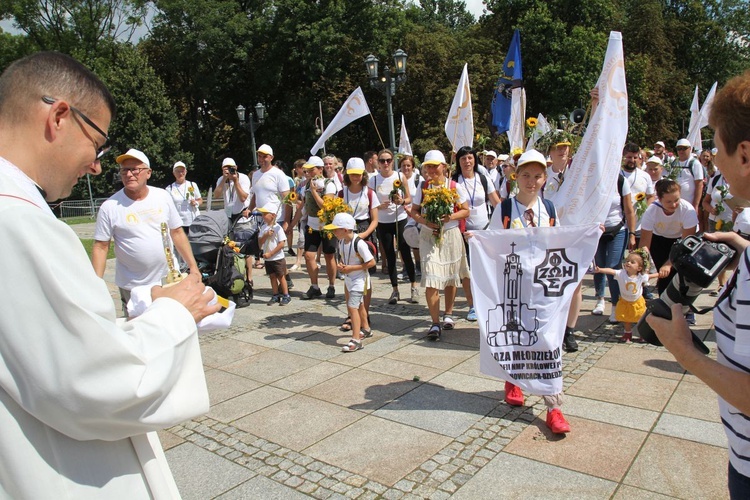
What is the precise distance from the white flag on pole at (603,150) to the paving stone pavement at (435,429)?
61.6 inches

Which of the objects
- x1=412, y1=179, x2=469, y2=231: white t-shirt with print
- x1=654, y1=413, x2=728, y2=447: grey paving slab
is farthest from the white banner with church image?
x1=412, y1=179, x2=469, y2=231: white t-shirt with print

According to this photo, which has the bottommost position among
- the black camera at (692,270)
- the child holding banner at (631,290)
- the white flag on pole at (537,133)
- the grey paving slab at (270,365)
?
the grey paving slab at (270,365)

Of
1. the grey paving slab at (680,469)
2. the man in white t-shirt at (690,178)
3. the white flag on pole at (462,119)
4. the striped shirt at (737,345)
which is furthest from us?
the man in white t-shirt at (690,178)

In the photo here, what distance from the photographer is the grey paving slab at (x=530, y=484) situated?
10.8 ft

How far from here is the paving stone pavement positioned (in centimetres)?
343

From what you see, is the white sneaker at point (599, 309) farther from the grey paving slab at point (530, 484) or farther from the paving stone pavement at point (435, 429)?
the grey paving slab at point (530, 484)

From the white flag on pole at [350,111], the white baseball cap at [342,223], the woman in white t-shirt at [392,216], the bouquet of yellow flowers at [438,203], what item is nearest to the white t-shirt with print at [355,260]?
the white baseball cap at [342,223]

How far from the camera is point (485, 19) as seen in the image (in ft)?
127

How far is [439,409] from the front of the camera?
14.8 ft

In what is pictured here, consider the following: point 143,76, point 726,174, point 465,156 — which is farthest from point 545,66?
point 726,174

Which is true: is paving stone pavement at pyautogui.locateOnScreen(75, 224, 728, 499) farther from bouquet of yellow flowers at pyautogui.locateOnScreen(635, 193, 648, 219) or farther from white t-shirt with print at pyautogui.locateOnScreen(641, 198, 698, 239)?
bouquet of yellow flowers at pyautogui.locateOnScreen(635, 193, 648, 219)

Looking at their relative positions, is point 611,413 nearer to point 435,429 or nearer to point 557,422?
point 557,422

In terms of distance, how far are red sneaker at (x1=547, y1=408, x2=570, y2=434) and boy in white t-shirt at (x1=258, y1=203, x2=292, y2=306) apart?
5151mm

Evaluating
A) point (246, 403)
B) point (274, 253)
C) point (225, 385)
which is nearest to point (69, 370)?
point (246, 403)
